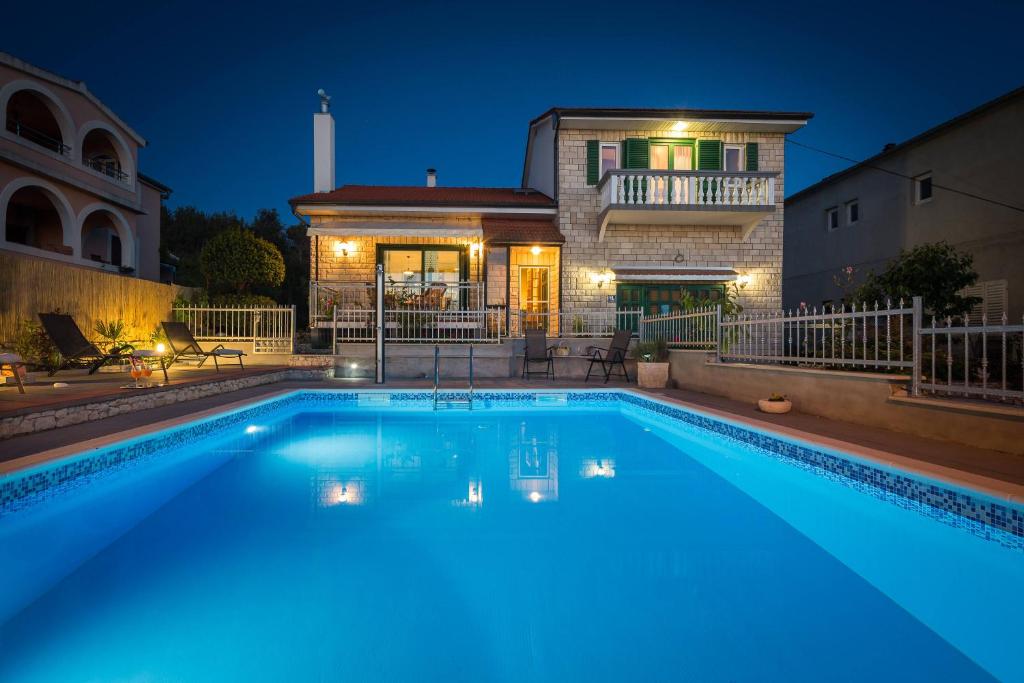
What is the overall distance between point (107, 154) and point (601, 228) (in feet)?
56.0

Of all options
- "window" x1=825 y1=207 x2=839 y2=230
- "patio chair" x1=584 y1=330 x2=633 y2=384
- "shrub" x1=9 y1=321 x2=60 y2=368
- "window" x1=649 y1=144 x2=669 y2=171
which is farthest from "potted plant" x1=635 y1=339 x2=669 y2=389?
"window" x1=825 y1=207 x2=839 y2=230

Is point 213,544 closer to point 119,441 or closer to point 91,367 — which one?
point 119,441

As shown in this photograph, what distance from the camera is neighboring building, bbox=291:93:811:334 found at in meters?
13.8

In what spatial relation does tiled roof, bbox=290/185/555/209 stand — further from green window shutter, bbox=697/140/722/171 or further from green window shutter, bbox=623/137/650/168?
green window shutter, bbox=697/140/722/171

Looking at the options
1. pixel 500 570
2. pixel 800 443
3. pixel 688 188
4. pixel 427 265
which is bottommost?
pixel 500 570

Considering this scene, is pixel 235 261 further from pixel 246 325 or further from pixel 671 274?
pixel 671 274

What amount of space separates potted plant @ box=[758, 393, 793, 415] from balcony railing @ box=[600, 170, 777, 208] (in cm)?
777

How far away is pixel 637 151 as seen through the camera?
1415 cm

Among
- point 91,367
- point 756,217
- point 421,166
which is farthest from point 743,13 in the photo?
point 91,367

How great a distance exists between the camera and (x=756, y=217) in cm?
1355

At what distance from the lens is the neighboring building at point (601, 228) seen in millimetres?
13766

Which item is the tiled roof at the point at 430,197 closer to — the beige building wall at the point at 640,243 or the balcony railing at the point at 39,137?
the beige building wall at the point at 640,243

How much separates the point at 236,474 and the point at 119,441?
0.97m

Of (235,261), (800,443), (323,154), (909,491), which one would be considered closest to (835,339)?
(800,443)
